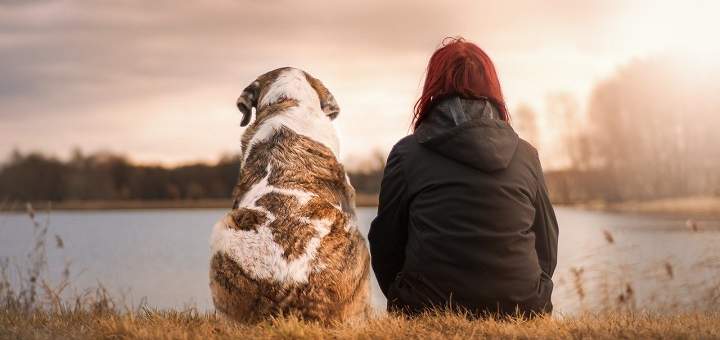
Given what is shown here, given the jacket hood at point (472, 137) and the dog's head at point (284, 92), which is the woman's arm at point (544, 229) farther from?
the dog's head at point (284, 92)

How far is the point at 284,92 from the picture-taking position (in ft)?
18.7

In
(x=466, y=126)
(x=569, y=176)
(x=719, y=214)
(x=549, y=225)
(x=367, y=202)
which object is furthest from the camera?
(x=569, y=176)

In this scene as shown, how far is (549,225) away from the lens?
194 inches

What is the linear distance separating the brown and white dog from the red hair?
2.85ft

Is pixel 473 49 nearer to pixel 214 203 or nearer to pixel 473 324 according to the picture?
pixel 473 324

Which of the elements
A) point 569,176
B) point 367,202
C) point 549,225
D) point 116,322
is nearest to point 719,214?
point 569,176

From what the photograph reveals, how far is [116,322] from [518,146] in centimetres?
327

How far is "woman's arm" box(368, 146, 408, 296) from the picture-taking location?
475cm

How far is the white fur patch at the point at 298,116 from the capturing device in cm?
530

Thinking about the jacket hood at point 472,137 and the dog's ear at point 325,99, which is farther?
the dog's ear at point 325,99

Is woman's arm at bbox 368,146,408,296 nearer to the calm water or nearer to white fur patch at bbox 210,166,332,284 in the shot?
white fur patch at bbox 210,166,332,284

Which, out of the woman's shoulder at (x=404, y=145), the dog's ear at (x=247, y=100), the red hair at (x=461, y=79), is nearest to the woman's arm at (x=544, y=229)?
the red hair at (x=461, y=79)

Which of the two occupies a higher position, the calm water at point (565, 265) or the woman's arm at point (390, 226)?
the woman's arm at point (390, 226)

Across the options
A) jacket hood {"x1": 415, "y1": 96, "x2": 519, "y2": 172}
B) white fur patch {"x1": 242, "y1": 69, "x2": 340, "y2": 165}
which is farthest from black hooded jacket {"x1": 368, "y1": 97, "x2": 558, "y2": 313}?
white fur patch {"x1": 242, "y1": 69, "x2": 340, "y2": 165}
